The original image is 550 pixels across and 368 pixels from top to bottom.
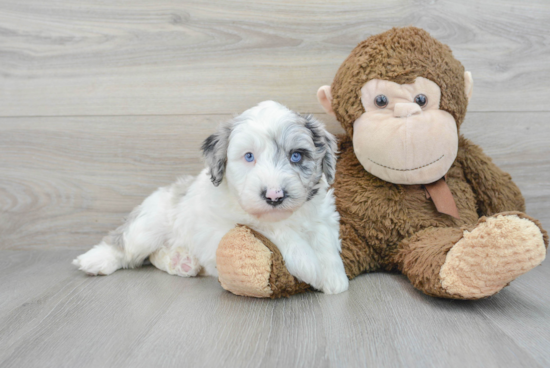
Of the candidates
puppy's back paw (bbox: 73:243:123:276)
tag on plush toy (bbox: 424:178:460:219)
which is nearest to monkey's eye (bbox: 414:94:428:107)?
tag on plush toy (bbox: 424:178:460:219)

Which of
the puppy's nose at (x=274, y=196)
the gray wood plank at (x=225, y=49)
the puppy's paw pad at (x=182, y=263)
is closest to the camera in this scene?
the puppy's nose at (x=274, y=196)

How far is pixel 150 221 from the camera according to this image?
6.10 feet

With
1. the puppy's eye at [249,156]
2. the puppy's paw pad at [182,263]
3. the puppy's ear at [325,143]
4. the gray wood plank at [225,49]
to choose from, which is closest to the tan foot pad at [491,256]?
the puppy's ear at [325,143]

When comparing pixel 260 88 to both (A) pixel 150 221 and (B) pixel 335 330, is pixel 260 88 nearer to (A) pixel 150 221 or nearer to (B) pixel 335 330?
(A) pixel 150 221

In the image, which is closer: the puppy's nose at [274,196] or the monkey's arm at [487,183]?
the puppy's nose at [274,196]

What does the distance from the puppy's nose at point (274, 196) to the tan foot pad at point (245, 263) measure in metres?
0.18

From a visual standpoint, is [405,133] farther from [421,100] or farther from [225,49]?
[225,49]

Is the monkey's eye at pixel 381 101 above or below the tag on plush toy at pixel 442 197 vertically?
above

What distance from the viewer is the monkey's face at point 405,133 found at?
1633 mm

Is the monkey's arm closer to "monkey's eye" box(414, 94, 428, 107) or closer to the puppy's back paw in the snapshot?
"monkey's eye" box(414, 94, 428, 107)

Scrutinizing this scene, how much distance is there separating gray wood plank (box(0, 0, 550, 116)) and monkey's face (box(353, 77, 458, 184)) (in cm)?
52

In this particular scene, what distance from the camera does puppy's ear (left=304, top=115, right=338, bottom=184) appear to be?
1550 mm

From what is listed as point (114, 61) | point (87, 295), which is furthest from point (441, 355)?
point (114, 61)

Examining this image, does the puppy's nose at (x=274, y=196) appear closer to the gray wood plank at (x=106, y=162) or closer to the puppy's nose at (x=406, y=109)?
the puppy's nose at (x=406, y=109)
